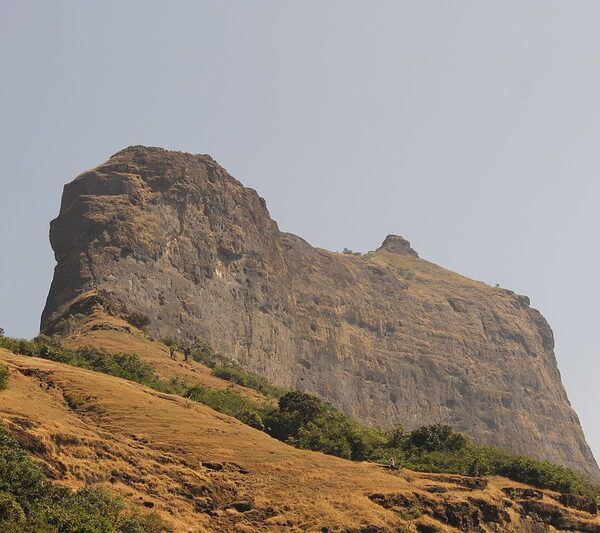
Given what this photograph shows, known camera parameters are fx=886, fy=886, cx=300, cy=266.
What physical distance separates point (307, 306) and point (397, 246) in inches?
2000

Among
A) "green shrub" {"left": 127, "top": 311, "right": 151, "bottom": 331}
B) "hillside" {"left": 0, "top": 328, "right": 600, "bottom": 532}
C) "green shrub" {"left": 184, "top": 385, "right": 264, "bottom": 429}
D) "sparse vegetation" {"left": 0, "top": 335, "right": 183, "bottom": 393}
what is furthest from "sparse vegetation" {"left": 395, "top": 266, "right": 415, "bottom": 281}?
"hillside" {"left": 0, "top": 328, "right": 600, "bottom": 532}

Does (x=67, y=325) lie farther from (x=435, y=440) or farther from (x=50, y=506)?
(x=50, y=506)

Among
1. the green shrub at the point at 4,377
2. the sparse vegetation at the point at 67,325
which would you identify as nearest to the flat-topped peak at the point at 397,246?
the sparse vegetation at the point at 67,325

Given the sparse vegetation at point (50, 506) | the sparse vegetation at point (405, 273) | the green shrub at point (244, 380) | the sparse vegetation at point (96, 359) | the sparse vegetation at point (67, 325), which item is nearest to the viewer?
the sparse vegetation at point (50, 506)

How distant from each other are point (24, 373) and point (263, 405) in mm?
20062

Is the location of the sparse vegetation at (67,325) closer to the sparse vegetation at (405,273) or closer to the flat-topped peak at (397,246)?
the sparse vegetation at (405,273)

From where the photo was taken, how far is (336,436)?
143 feet

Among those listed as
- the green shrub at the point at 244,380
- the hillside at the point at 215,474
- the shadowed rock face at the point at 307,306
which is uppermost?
the shadowed rock face at the point at 307,306

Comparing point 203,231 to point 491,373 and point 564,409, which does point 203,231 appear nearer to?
point 491,373

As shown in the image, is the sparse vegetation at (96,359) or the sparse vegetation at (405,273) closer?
the sparse vegetation at (96,359)

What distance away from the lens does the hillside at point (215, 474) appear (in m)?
27.8

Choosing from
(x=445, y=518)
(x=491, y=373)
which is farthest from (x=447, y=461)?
(x=491, y=373)

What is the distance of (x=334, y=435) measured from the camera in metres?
43.5

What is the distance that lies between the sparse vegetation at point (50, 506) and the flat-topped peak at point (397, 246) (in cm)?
12026
